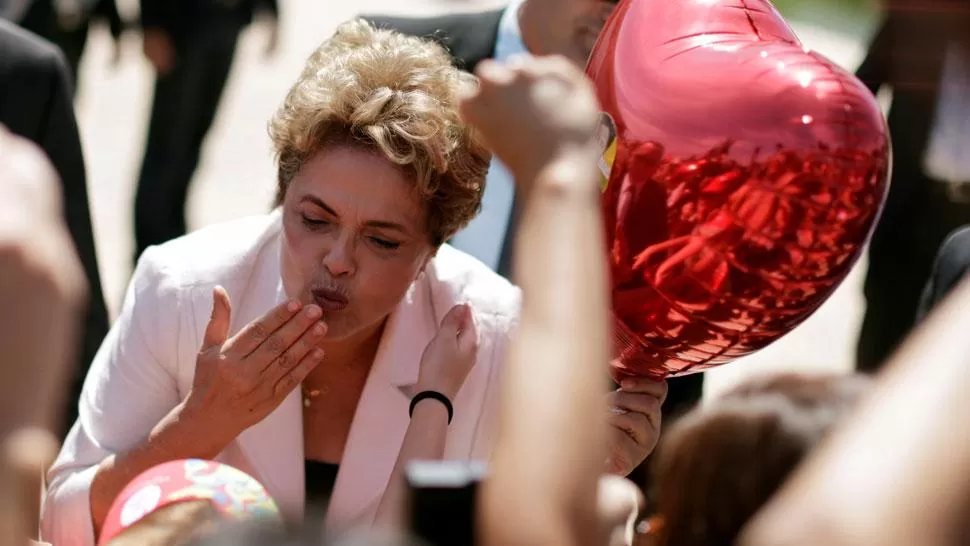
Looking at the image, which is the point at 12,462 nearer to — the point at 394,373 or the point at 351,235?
the point at 351,235

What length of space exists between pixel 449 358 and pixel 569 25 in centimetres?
99

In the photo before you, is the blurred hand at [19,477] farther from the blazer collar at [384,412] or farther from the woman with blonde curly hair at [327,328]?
the blazer collar at [384,412]

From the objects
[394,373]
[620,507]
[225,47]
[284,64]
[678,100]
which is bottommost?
[284,64]

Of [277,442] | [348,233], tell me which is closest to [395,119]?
[348,233]

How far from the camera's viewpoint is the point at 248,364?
2.19 m

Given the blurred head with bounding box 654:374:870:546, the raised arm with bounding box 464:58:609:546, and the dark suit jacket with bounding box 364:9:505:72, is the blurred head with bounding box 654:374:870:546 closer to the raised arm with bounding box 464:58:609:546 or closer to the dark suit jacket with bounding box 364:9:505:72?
the raised arm with bounding box 464:58:609:546

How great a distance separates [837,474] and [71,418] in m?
2.36

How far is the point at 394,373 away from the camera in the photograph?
2.57 m

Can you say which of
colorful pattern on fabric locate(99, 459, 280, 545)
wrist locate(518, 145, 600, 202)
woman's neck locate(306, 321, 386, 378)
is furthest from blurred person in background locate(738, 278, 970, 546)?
woman's neck locate(306, 321, 386, 378)

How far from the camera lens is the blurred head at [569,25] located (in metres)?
3.03

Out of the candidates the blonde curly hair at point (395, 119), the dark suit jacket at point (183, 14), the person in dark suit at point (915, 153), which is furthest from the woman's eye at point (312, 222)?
the dark suit jacket at point (183, 14)

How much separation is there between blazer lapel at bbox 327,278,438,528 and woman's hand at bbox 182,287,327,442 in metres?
0.27

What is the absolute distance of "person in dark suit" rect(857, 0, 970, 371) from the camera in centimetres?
359

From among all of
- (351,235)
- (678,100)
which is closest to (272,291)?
(351,235)
